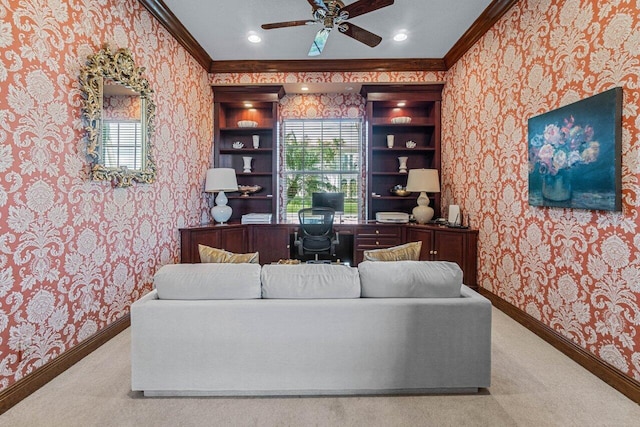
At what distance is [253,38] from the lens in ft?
12.9

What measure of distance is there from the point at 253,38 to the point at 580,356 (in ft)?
14.6

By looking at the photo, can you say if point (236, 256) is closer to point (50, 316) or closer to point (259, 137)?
point (50, 316)

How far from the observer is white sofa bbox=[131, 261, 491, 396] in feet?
5.68

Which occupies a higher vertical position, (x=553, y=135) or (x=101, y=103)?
(x=101, y=103)

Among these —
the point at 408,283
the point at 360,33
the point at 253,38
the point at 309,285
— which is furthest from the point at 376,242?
the point at 253,38

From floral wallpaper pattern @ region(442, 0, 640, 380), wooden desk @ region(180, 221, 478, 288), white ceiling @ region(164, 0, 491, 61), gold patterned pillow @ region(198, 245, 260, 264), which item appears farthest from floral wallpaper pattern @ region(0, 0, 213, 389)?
floral wallpaper pattern @ region(442, 0, 640, 380)

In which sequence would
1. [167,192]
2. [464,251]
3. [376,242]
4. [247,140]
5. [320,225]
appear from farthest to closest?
[247,140] < [376,242] < [320,225] < [464,251] < [167,192]

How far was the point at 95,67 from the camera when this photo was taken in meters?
2.36

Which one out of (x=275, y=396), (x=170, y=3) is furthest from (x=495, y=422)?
(x=170, y=3)

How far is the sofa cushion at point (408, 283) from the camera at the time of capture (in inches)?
71.0

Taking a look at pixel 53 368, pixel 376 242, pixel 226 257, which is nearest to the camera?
pixel 53 368

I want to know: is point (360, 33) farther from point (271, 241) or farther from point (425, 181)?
point (271, 241)

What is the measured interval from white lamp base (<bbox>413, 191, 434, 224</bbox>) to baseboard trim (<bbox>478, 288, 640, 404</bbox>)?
1.57m

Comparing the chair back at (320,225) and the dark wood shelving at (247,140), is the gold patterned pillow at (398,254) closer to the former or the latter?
the chair back at (320,225)
